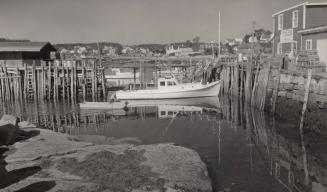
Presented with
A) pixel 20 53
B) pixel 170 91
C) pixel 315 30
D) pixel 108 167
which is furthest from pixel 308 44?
pixel 20 53

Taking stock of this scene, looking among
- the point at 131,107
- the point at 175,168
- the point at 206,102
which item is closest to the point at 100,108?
the point at 131,107

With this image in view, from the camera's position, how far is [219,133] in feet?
80.0

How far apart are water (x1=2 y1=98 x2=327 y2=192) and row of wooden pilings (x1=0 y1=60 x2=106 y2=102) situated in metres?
4.48

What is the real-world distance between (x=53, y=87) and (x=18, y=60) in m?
5.89

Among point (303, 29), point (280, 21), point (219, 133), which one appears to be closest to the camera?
point (219, 133)

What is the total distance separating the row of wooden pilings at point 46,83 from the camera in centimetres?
4356

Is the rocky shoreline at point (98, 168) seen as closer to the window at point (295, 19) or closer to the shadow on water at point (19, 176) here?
the shadow on water at point (19, 176)

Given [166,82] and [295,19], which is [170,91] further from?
[295,19]

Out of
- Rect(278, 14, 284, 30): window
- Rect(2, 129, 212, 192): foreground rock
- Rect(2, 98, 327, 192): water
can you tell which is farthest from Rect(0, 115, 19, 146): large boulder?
Rect(278, 14, 284, 30): window

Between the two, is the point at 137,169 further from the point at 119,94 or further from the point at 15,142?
the point at 119,94

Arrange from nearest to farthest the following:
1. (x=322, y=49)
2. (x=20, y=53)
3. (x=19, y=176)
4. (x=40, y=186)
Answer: (x=40, y=186) → (x=19, y=176) → (x=322, y=49) → (x=20, y=53)

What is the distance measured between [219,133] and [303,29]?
18799 millimetres

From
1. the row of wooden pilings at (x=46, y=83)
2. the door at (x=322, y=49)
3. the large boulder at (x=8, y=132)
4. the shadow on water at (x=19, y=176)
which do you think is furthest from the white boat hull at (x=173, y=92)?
the shadow on water at (x=19, y=176)

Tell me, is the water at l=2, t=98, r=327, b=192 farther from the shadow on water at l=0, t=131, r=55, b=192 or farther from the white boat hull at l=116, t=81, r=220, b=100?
the shadow on water at l=0, t=131, r=55, b=192
